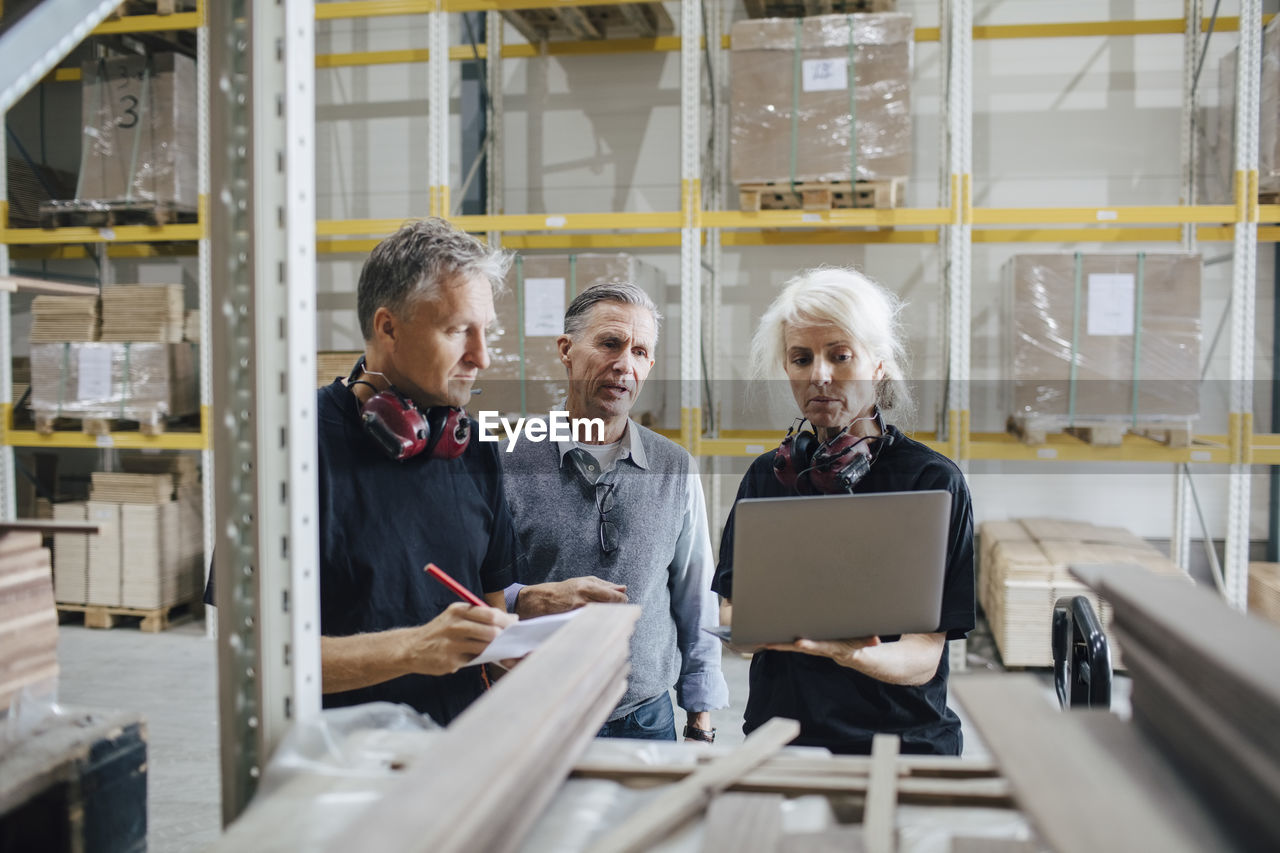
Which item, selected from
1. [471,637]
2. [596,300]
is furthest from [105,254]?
[471,637]

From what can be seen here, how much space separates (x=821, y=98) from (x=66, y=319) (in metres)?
5.16

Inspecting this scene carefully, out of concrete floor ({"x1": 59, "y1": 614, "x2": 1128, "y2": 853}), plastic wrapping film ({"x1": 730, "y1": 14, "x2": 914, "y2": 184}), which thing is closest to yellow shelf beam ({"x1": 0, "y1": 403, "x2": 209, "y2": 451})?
concrete floor ({"x1": 59, "y1": 614, "x2": 1128, "y2": 853})

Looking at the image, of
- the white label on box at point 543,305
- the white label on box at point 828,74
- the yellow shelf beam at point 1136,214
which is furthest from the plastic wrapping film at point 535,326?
the yellow shelf beam at point 1136,214

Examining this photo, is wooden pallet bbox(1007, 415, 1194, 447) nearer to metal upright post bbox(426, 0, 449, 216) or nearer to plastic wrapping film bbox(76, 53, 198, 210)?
metal upright post bbox(426, 0, 449, 216)

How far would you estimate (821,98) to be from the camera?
5180 mm

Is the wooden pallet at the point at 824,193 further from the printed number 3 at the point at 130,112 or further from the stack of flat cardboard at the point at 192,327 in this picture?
the printed number 3 at the point at 130,112

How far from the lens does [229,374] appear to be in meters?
1.00

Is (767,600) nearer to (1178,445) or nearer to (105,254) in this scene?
(1178,445)

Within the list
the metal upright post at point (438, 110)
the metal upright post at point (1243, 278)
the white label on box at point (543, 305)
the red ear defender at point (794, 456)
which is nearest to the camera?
the red ear defender at point (794, 456)

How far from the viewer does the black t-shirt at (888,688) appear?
2.12 metres

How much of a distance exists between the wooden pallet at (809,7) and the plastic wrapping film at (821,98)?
0.86 metres

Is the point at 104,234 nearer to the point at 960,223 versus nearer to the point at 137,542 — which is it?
the point at 137,542

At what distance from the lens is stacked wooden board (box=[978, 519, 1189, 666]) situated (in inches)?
207

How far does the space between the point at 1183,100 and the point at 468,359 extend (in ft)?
20.4
